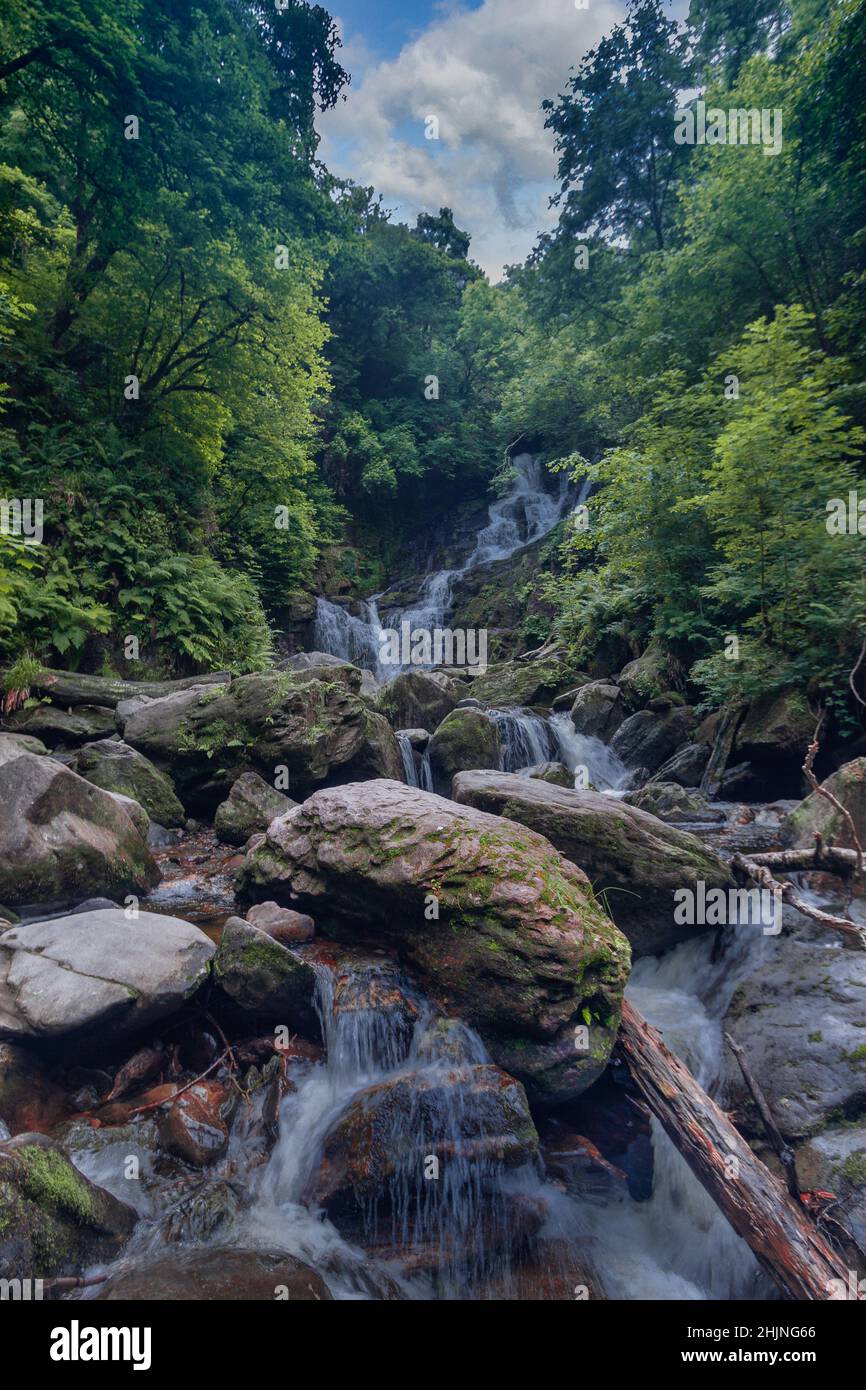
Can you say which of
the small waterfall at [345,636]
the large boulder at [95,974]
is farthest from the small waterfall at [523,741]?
the small waterfall at [345,636]

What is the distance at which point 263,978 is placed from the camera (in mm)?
3914

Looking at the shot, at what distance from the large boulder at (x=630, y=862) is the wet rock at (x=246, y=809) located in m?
3.51

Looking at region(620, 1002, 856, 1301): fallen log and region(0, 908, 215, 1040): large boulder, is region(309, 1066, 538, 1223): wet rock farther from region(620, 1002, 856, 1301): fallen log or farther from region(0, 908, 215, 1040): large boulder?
region(0, 908, 215, 1040): large boulder

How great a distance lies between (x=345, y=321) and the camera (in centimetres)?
2883

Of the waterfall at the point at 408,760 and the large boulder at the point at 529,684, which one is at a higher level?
the large boulder at the point at 529,684

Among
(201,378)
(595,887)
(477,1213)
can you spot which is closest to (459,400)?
(201,378)

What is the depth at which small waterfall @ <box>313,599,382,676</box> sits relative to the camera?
19891 mm

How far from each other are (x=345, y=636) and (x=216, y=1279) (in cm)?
1841

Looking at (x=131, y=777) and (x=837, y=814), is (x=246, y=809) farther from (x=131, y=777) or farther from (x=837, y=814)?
(x=837, y=814)

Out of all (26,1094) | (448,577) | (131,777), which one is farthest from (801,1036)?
(448,577)

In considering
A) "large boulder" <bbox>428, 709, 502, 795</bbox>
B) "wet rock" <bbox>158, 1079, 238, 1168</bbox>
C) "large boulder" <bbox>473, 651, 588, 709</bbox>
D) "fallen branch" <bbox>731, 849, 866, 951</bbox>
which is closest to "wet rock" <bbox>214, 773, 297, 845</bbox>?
"large boulder" <bbox>428, 709, 502, 795</bbox>

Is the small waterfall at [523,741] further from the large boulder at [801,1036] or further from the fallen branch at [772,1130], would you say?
the fallen branch at [772,1130]

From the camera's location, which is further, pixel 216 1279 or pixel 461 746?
pixel 461 746

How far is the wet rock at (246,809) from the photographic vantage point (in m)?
7.39
